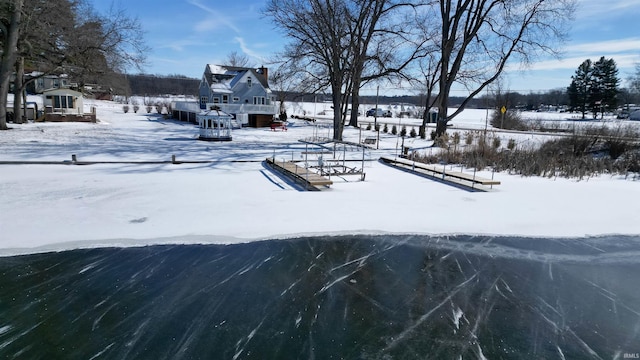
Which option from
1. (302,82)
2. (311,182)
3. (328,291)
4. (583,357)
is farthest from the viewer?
(302,82)

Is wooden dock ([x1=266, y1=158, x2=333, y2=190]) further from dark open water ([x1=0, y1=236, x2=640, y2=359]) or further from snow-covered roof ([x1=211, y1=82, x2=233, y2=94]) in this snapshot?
snow-covered roof ([x1=211, y1=82, x2=233, y2=94])

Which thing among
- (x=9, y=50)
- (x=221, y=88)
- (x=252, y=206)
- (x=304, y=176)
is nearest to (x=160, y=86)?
(x=221, y=88)

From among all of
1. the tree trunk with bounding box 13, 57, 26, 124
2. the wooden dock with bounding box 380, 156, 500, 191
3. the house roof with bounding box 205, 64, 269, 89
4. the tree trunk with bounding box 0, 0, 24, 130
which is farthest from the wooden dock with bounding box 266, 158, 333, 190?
the house roof with bounding box 205, 64, 269, 89

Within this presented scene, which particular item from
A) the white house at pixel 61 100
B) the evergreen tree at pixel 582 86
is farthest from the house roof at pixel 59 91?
the evergreen tree at pixel 582 86

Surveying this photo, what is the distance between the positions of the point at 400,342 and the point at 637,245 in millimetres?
7061

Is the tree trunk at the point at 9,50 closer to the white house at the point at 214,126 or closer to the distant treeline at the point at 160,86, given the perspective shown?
the white house at the point at 214,126

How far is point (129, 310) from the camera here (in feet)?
17.8

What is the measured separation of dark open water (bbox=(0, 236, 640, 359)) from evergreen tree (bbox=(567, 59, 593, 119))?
79.2 meters

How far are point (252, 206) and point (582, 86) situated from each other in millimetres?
84154

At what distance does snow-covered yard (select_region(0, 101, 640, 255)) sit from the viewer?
848 cm

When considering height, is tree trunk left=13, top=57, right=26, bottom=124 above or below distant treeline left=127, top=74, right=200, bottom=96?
below

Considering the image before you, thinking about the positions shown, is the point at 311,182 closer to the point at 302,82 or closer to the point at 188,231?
the point at 188,231

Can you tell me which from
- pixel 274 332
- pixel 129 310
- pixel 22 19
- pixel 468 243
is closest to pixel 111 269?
pixel 129 310

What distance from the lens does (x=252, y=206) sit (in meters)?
10.4
